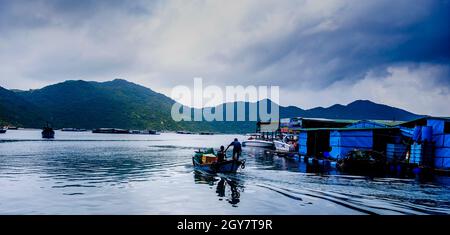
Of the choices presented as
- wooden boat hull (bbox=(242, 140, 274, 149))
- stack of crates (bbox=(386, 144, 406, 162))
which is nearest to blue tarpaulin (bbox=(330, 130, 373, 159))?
stack of crates (bbox=(386, 144, 406, 162))

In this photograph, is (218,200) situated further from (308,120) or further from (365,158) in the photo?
(308,120)

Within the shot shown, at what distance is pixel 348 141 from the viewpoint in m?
43.2

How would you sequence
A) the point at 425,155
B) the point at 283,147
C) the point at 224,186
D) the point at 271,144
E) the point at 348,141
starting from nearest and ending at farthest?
the point at 224,186, the point at 425,155, the point at 348,141, the point at 283,147, the point at 271,144

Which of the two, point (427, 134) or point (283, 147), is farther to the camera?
point (283, 147)

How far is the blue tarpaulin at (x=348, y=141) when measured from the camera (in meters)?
41.3

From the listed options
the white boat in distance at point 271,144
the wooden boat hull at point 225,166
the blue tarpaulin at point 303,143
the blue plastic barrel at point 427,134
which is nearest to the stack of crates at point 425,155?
the blue plastic barrel at point 427,134

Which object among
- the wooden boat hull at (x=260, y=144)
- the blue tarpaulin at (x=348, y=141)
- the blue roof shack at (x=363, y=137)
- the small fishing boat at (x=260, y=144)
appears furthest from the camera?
the wooden boat hull at (x=260, y=144)

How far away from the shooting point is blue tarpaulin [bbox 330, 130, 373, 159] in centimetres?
4134

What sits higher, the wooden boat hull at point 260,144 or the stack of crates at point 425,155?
the stack of crates at point 425,155

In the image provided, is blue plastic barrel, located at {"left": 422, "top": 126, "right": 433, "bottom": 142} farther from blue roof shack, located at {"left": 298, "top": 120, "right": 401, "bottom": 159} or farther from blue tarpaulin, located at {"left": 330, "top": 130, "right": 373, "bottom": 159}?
blue tarpaulin, located at {"left": 330, "top": 130, "right": 373, "bottom": 159}

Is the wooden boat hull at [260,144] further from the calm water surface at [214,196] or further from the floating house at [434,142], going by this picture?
the calm water surface at [214,196]

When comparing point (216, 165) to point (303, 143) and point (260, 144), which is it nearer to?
point (303, 143)

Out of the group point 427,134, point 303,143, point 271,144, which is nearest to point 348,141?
point 427,134
